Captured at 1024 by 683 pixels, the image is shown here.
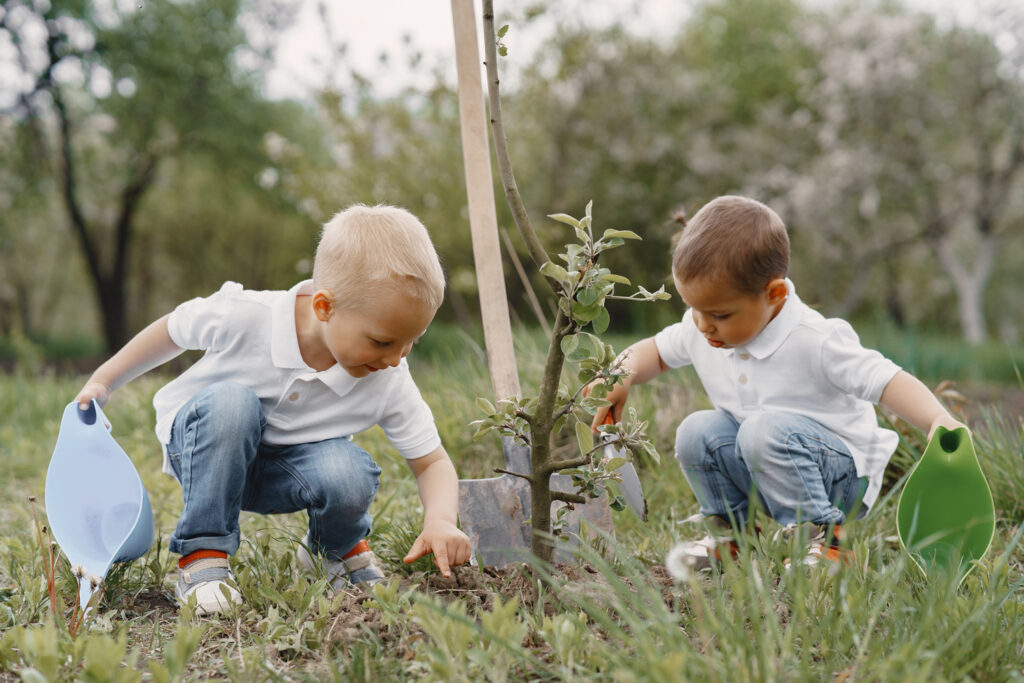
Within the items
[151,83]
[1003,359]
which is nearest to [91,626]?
[1003,359]

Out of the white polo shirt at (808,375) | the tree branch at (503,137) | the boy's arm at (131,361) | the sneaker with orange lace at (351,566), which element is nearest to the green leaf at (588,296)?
the tree branch at (503,137)

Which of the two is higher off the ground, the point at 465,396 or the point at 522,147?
the point at 522,147

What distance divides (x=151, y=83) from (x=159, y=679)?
38.9 ft

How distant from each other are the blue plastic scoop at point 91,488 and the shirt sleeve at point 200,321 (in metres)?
0.23

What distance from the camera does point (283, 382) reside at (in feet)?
6.10

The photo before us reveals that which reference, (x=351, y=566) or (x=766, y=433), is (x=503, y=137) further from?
(x=351, y=566)

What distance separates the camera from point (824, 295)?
50.9 feet

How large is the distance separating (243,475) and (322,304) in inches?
16.7

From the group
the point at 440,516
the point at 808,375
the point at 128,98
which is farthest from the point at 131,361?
the point at 128,98

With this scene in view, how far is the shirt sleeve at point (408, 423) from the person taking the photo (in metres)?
1.86

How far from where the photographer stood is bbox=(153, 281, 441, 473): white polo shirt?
6.08ft

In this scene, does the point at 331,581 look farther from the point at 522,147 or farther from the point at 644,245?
the point at 644,245

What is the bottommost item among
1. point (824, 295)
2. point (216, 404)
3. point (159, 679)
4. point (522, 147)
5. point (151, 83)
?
point (824, 295)

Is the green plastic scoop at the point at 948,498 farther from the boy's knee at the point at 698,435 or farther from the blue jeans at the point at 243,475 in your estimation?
the blue jeans at the point at 243,475
